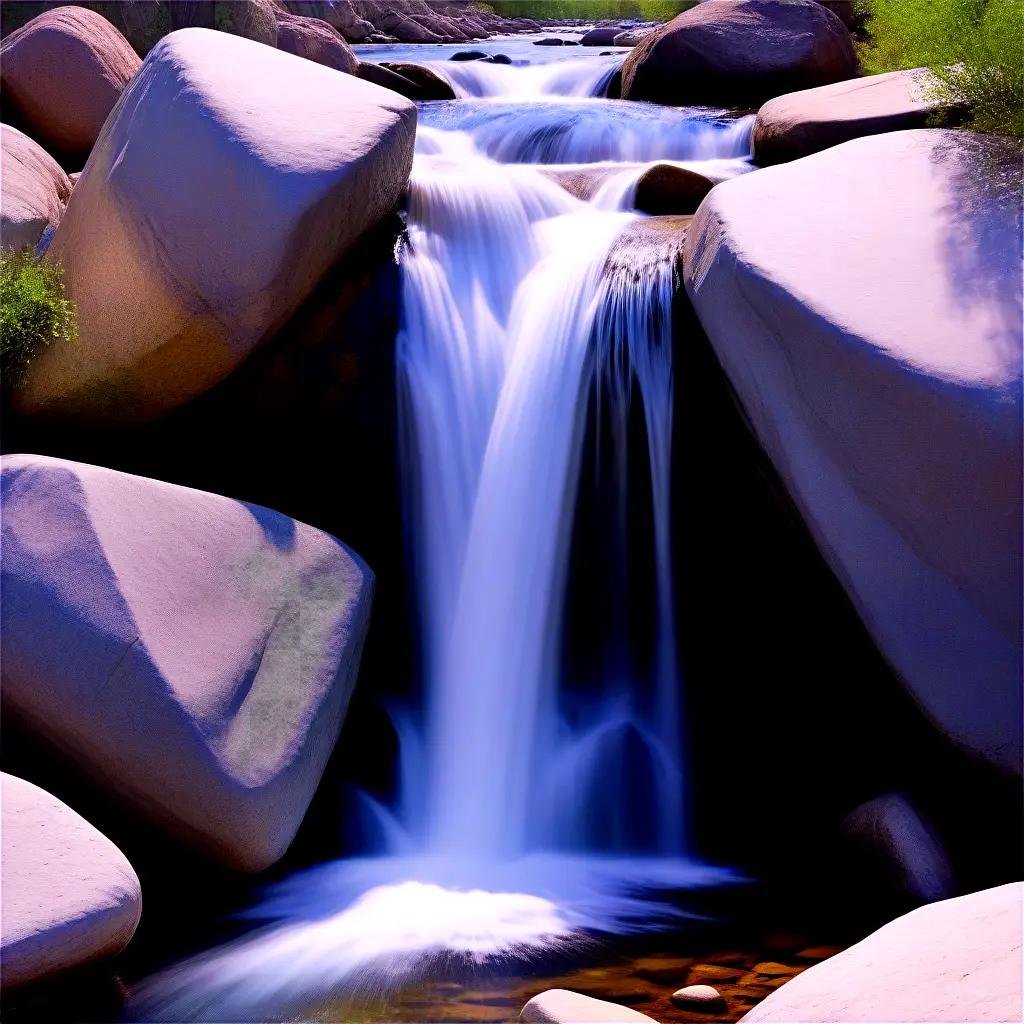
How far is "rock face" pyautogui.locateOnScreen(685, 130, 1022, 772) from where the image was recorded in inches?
143

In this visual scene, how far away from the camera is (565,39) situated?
20.2 meters

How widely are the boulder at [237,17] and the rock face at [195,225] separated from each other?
537 cm

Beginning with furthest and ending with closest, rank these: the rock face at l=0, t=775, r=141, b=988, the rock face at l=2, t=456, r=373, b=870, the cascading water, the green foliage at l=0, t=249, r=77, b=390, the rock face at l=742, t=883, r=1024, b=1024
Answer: the green foliage at l=0, t=249, r=77, b=390 → the rock face at l=2, t=456, r=373, b=870 → the cascading water → the rock face at l=0, t=775, r=141, b=988 → the rock face at l=742, t=883, r=1024, b=1024

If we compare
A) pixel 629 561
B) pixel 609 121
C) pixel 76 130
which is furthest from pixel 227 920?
pixel 609 121

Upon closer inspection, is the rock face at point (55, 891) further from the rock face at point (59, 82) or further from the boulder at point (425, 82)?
the boulder at point (425, 82)

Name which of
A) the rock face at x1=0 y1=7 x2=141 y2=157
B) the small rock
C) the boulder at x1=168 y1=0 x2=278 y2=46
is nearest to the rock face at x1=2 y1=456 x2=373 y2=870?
the small rock

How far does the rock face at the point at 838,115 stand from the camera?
601cm

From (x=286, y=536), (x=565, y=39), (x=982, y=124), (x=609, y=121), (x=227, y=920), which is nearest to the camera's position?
(x=227, y=920)

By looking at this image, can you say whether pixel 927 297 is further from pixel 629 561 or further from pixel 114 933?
pixel 114 933

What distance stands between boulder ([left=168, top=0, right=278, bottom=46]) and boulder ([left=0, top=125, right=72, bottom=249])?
417 centimetres

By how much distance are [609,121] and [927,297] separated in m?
4.33

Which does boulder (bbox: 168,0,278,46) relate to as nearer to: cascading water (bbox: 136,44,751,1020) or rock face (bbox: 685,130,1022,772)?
cascading water (bbox: 136,44,751,1020)

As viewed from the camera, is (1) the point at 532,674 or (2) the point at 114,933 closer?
(2) the point at 114,933

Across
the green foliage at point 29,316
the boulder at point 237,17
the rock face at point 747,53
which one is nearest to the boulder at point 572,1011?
the green foliage at point 29,316
